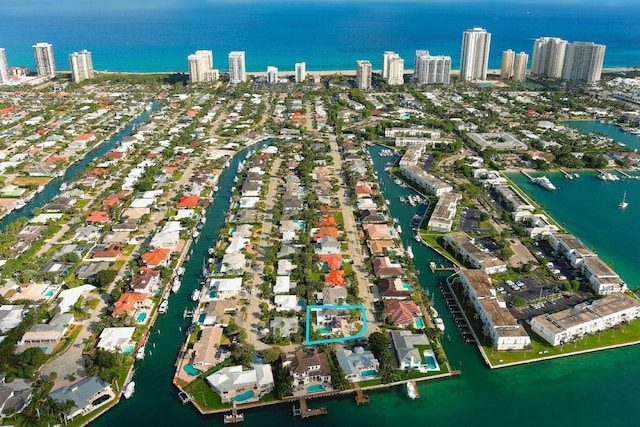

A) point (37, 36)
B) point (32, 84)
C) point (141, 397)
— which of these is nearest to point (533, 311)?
point (141, 397)

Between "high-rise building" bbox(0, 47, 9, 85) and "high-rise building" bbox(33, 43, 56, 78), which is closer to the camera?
"high-rise building" bbox(0, 47, 9, 85)

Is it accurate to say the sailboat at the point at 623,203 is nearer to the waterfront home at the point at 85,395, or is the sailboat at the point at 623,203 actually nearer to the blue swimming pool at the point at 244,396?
the blue swimming pool at the point at 244,396

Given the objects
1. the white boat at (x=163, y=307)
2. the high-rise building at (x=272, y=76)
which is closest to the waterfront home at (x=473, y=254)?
the white boat at (x=163, y=307)

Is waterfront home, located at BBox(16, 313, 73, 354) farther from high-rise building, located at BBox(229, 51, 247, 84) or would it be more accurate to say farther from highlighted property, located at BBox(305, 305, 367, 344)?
high-rise building, located at BBox(229, 51, 247, 84)

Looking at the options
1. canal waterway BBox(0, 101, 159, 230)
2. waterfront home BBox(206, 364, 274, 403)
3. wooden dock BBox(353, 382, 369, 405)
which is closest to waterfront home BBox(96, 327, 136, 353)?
waterfront home BBox(206, 364, 274, 403)

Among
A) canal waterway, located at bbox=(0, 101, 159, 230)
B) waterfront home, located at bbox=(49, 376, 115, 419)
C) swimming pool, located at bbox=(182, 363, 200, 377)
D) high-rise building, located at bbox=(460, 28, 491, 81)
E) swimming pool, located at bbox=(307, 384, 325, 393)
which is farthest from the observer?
high-rise building, located at bbox=(460, 28, 491, 81)

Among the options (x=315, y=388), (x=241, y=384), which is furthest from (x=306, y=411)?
(x=241, y=384)
